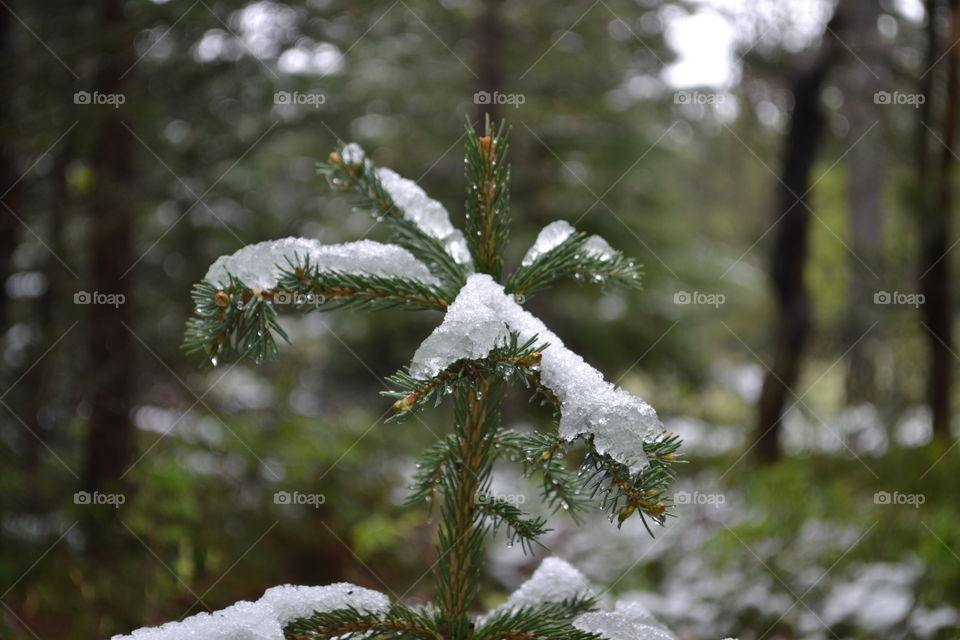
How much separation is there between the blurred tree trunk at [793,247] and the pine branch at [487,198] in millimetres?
4708

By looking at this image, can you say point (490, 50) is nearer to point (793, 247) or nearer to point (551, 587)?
point (793, 247)

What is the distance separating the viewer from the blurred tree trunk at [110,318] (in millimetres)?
4148

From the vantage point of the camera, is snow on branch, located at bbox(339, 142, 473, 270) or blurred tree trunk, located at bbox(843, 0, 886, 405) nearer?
snow on branch, located at bbox(339, 142, 473, 270)

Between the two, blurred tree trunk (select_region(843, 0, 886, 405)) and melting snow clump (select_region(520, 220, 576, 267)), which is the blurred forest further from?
melting snow clump (select_region(520, 220, 576, 267))

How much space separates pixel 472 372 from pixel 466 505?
0.29 m

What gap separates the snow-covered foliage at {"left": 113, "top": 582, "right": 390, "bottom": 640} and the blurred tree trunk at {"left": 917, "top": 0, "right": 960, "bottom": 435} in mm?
4907

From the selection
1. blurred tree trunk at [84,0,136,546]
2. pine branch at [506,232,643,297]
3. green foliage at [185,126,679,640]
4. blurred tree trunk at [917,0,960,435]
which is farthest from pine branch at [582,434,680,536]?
blurred tree trunk at [917,0,960,435]

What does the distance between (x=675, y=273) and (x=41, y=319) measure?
5.79 meters

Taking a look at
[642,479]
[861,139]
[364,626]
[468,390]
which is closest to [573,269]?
[468,390]

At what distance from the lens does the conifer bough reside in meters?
1.03

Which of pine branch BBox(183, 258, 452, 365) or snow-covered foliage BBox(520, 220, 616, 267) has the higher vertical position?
snow-covered foliage BBox(520, 220, 616, 267)

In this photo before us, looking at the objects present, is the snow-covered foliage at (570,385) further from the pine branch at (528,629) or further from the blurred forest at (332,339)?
the blurred forest at (332,339)

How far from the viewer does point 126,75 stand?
169 inches

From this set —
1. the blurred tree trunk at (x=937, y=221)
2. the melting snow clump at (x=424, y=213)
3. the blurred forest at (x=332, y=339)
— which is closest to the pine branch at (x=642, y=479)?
the melting snow clump at (x=424, y=213)
